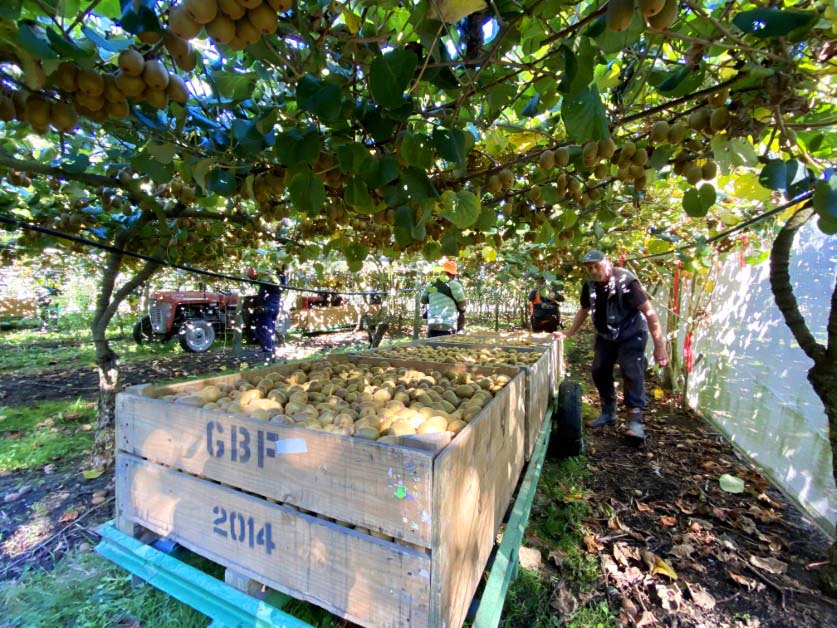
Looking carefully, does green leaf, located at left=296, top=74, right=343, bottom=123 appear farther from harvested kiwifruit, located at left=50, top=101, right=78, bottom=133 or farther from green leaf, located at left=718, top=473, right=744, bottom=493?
green leaf, located at left=718, top=473, right=744, bottom=493

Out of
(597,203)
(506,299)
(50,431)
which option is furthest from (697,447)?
(506,299)

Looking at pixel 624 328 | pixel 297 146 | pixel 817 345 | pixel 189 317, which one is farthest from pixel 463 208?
pixel 189 317

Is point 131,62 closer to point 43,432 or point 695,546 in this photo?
point 695,546

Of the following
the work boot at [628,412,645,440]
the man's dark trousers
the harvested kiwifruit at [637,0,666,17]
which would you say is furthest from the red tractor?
the harvested kiwifruit at [637,0,666,17]

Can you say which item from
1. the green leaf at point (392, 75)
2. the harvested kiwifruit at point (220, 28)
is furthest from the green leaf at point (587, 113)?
the harvested kiwifruit at point (220, 28)

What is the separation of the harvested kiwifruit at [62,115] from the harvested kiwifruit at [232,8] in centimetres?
62

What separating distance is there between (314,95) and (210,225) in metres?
3.35

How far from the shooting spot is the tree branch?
1.98 metres

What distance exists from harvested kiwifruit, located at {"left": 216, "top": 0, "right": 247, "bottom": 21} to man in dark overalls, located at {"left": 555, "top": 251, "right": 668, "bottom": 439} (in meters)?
3.70

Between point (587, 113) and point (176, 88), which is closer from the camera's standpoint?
point (176, 88)

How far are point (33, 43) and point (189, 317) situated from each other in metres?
11.4

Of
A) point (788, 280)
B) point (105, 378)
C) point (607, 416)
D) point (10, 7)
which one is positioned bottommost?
point (607, 416)

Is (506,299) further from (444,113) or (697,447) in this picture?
(444,113)

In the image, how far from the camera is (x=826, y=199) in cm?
125
